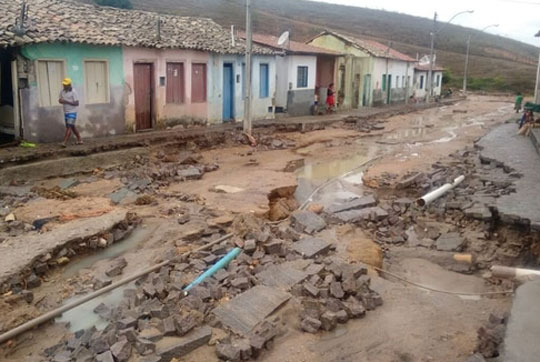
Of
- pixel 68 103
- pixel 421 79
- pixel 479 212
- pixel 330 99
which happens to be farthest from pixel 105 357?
pixel 421 79

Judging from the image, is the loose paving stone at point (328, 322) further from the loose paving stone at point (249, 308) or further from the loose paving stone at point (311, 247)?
the loose paving stone at point (311, 247)

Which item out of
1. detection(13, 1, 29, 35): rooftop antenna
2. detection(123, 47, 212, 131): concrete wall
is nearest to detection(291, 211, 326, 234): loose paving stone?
detection(13, 1, 29, 35): rooftop antenna

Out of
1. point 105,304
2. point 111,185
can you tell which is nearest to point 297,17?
point 111,185

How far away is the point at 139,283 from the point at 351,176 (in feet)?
29.9

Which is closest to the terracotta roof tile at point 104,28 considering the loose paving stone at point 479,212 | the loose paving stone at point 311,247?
the loose paving stone at point 311,247

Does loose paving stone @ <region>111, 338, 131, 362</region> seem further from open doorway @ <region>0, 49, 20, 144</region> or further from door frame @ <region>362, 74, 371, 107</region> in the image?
door frame @ <region>362, 74, 371, 107</region>

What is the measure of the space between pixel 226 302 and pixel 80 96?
11.4 meters

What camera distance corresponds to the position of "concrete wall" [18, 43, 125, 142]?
1402cm

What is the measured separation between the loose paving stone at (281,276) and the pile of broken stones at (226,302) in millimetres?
13

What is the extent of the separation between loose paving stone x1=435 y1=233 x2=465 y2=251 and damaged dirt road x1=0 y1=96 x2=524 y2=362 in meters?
0.03

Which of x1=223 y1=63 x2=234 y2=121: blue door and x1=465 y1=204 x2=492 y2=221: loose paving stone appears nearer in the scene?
x1=465 y1=204 x2=492 y2=221: loose paving stone

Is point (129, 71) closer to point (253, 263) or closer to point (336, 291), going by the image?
point (253, 263)

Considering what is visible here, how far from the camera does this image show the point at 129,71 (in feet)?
56.2

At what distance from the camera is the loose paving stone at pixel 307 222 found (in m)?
9.24
